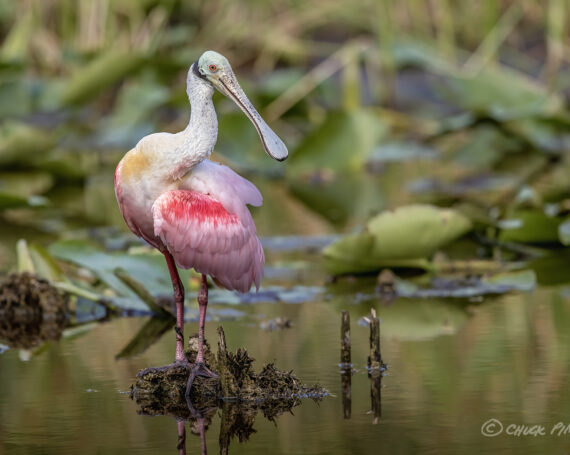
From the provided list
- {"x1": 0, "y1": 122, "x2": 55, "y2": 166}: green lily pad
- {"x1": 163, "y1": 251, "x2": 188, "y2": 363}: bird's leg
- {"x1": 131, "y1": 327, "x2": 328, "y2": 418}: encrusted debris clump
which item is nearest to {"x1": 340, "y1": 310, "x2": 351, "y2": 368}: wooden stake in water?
{"x1": 131, "y1": 327, "x2": 328, "y2": 418}: encrusted debris clump

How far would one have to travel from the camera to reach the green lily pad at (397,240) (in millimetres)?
5496

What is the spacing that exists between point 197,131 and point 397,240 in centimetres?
194

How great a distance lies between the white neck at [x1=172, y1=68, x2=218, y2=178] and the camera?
3760mm

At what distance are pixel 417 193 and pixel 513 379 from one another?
4714 mm

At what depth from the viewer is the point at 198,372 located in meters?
3.79

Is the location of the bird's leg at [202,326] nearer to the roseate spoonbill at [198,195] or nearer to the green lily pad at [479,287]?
the roseate spoonbill at [198,195]

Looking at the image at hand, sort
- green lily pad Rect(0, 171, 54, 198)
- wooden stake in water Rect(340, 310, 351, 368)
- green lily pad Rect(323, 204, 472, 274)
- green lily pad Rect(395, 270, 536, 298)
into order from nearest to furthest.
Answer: wooden stake in water Rect(340, 310, 351, 368) < green lily pad Rect(395, 270, 536, 298) < green lily pad Rect(323, 204, 472, 274) < green lily pad Rect(0, 171, 54, 198)

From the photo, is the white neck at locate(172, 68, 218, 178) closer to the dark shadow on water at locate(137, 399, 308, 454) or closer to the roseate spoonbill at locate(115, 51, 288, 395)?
the roseate spoonbill at locate(115, 51, 288, 395)

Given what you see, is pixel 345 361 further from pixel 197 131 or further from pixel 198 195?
pixel 197 131


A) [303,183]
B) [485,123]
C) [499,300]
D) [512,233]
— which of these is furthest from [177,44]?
[499,300]

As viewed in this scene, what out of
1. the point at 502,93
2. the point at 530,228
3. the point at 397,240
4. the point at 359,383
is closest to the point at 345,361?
the point at 359,383

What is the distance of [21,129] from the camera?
872cm

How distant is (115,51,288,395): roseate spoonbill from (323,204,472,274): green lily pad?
1631 mm

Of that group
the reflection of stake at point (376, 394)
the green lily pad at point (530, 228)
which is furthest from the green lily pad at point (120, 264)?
the green lily pad at point (530, 228)
